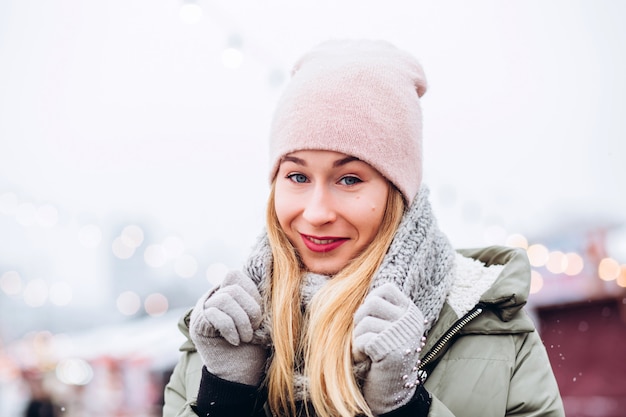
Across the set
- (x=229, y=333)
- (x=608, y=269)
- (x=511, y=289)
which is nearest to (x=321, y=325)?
(x=229, y=333)

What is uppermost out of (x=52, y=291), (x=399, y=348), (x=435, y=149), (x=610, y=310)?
(x=435, y=149)

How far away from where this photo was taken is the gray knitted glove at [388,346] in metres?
1.21

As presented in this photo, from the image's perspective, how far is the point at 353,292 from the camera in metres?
1.43

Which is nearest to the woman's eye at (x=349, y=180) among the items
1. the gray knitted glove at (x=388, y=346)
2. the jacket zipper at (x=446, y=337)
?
the gray knitted glove at (x=388, y=346)

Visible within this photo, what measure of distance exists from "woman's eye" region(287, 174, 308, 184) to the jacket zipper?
0.50m

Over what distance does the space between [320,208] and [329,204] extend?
1.0 inches

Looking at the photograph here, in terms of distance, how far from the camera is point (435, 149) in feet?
9.29

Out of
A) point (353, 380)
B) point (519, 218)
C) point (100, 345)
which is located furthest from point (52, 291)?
point (353, 380)

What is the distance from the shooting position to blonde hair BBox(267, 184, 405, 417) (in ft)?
4.36

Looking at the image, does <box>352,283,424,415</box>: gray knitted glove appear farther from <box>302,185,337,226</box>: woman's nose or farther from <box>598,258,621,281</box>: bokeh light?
<box>598,258,621,281</box>: bokeh light

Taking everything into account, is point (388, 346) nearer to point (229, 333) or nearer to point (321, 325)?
point (321, 325)

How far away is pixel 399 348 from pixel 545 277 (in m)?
2.60

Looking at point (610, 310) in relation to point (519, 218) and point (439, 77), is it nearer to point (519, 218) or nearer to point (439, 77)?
point (519, 218)

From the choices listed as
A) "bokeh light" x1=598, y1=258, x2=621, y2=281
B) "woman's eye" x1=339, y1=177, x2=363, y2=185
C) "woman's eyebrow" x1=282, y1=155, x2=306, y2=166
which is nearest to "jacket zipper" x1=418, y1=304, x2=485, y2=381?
"woman's eye" x1=339, y1=177, x2=363, y2=185
